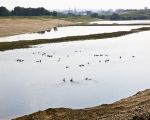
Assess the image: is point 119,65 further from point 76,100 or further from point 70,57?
point 76,100

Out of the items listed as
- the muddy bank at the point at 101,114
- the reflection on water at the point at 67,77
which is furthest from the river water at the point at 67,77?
the muddy bank at the point at 101,114

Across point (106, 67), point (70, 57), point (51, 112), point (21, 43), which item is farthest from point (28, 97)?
point (21, 43)

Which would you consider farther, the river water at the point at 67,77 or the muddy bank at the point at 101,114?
the river water at the point at 67,77

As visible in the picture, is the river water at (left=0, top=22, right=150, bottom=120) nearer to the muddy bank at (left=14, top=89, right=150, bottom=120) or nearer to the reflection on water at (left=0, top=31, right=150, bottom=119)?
the reflection on water at (left=0, top=31, right=150, bottom=119)

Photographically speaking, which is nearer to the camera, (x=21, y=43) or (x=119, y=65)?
(x=119, y=65)

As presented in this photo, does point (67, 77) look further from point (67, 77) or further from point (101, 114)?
point (101, 114)

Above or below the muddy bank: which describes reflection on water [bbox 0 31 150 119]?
below

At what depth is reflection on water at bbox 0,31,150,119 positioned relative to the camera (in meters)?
30.7

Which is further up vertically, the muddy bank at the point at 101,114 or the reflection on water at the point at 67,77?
the muddy bank at the point at 101,114

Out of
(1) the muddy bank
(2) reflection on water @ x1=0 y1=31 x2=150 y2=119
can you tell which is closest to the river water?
(2) reflection on water @ x1=0 y1=31 x2=150 y2=119

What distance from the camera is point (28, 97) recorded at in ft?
105

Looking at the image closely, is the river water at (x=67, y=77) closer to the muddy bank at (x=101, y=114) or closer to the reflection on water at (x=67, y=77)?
the reflection on water at (x=67, y=77)

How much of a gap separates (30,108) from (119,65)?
20816mm

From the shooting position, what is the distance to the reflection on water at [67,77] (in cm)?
3073
